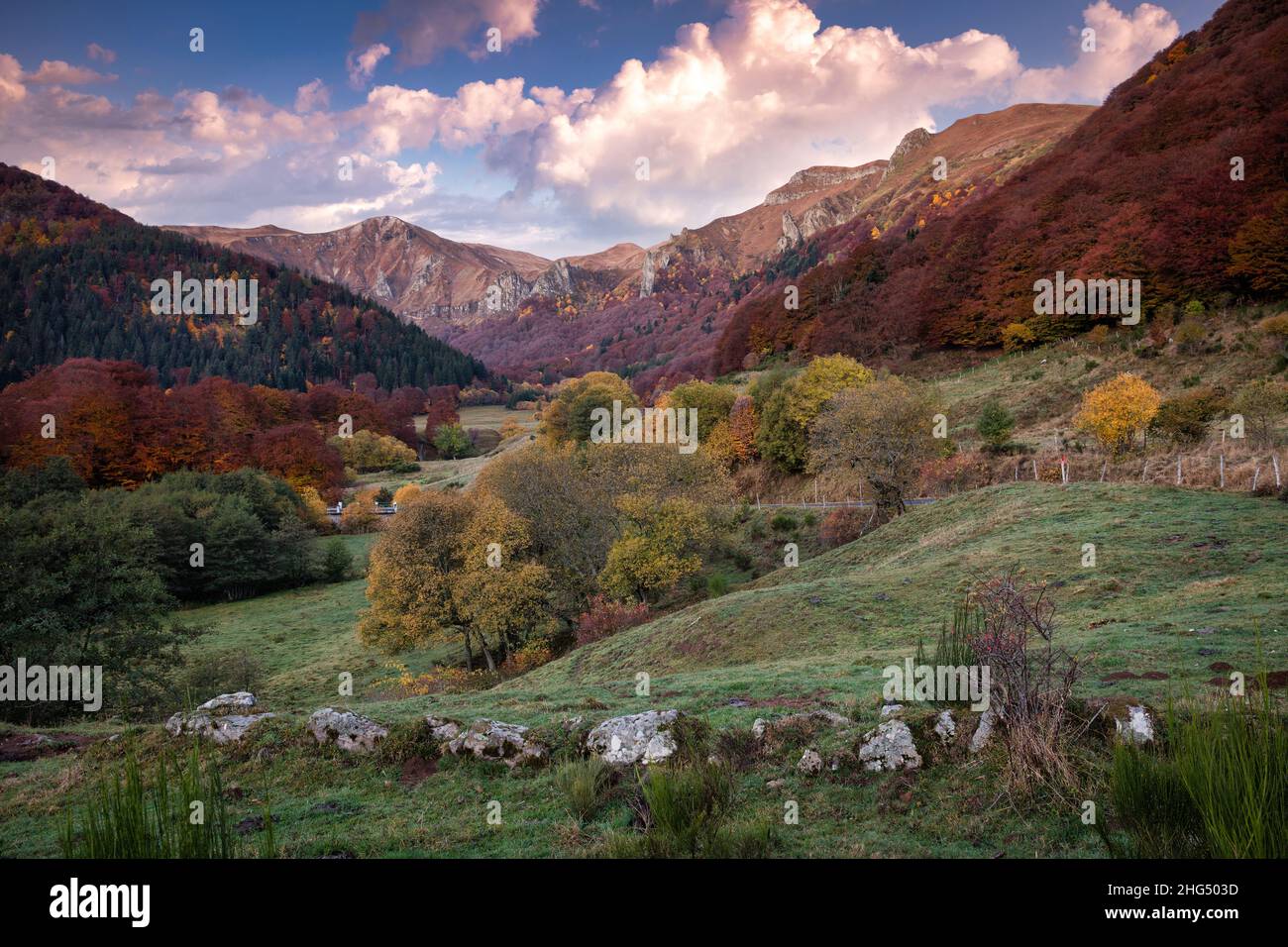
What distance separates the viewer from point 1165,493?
2644cm

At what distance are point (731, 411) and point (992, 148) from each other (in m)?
179

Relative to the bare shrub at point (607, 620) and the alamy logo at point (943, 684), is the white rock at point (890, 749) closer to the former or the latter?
the alamy logo at point (943, 684)

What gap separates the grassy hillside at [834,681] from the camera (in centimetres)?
702

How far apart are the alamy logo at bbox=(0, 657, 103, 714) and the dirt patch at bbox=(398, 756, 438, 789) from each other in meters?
17.7

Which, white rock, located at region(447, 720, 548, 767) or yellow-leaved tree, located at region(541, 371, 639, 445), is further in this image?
yellow-leaved tree, located at region(541, 371, 639, 445)

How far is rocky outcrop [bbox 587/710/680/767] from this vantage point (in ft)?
28.3

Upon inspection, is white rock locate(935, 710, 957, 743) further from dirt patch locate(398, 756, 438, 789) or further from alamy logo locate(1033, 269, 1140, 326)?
alamy logo locate(1033, 269, 1140, 326)

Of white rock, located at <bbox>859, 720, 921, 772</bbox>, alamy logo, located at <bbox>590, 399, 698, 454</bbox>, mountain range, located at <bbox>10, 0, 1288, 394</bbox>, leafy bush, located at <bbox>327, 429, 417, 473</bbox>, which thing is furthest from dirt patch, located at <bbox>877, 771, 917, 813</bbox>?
leafy bush, located at <bbox>327, 429, 417, 473</bbox>

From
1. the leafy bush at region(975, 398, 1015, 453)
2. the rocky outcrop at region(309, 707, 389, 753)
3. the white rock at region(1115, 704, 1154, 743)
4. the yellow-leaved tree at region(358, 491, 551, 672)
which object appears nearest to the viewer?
the white rock at region(1115, 704, 1154, 743)

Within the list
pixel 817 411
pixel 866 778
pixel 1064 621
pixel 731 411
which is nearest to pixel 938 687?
pixel 866 778

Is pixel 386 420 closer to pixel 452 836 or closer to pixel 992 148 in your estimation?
pixel 452 836

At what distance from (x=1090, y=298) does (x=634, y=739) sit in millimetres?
68246

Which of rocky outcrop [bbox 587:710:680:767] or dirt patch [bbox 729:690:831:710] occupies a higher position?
rocky outcrop [bbox 587:710:680:767]
